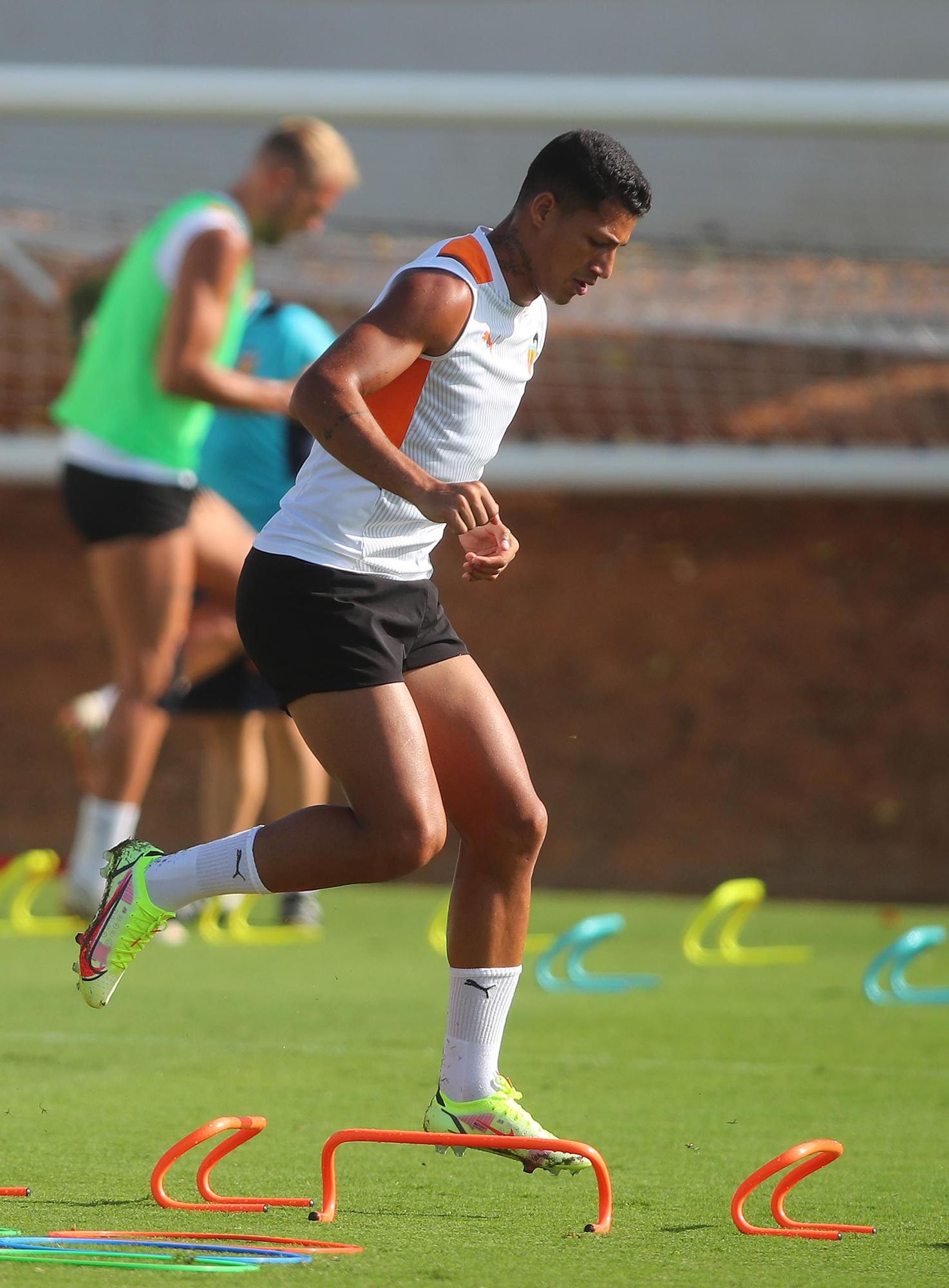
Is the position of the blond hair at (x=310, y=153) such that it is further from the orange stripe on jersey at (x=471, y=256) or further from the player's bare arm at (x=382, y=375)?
the player's bare arm at (x=382, y=375)

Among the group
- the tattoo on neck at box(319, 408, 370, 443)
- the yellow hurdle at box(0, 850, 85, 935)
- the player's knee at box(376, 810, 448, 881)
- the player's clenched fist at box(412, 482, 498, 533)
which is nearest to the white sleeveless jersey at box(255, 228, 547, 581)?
the tattoo on neck at box(319, 408, 370, 443)

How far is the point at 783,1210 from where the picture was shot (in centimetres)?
277

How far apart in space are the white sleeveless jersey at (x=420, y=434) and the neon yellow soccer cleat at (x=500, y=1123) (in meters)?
0.87

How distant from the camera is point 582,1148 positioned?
2691 millimetres

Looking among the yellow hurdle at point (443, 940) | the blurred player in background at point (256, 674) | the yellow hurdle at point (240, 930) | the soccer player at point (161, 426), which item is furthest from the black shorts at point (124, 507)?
the yellow hurdle at point (443, 940)

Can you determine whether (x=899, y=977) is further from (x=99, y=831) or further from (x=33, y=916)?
(x=33, y=916)

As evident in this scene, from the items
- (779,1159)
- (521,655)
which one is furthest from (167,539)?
(521,655)

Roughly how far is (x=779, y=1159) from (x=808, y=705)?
683 cm

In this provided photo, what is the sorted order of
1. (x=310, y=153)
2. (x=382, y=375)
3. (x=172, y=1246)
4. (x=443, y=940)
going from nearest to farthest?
(x=172, y=1246)
(x=382, y=375)
(x=310, y=153)
(x=443, y=940)

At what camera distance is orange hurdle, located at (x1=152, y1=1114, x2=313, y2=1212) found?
2664mm

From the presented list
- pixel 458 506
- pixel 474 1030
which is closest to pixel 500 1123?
pixel 474 1030

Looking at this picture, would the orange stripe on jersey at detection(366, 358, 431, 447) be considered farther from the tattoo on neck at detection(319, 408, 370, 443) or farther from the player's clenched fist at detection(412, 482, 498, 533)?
the player's clenched fist at detection(412, 482, 498, 533)

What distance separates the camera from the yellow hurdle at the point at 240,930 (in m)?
6.30

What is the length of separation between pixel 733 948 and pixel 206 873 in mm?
3642
